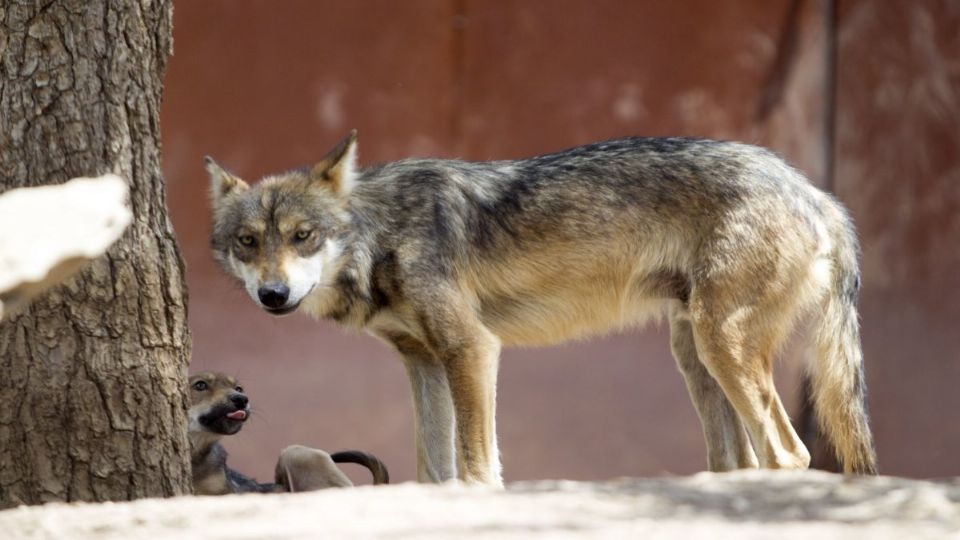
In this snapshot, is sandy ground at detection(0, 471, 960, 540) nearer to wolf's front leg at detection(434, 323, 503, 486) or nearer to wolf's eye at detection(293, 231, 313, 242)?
wolf's front leg at detection(434, 323, 503, 486)

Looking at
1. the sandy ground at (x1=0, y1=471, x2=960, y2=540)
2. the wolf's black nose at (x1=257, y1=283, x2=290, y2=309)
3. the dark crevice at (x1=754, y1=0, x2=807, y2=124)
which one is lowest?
the sandy ground at (x1=0, y1=471, x2=960, y2=540)

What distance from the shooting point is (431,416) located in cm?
704

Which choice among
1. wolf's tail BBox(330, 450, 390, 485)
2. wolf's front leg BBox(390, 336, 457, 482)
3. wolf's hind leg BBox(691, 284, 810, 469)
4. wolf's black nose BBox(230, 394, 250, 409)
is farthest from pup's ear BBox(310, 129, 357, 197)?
wolf's hind leg BBox(691, 284, 810, 469)

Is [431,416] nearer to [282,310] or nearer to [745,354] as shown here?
[282,310]

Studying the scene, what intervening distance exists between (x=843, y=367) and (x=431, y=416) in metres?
1.84

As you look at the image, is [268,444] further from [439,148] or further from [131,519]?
[131,519]

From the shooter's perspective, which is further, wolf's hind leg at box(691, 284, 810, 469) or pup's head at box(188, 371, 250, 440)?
pup's head at box(188, 371, 250, 440)

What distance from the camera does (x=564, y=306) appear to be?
7090 millimetres

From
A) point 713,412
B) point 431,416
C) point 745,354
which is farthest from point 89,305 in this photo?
point 713,412

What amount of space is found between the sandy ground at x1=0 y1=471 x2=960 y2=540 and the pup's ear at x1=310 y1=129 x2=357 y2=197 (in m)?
2.26

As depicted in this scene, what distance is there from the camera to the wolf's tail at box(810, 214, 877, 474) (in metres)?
6.73

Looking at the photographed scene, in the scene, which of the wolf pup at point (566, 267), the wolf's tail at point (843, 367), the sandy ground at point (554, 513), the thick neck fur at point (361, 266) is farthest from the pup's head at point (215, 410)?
the wolf's tail at point (843, 367)

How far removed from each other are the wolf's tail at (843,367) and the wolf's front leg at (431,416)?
1647 mm

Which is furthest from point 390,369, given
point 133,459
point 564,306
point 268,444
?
point 133,459
